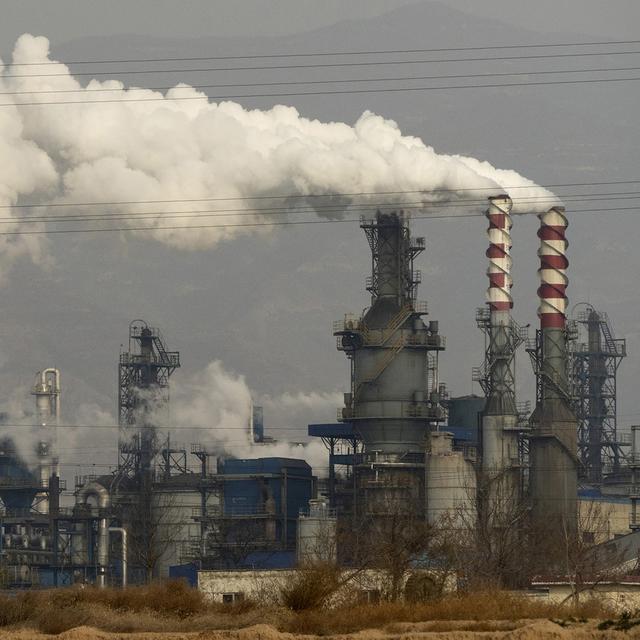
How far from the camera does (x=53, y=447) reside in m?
85.5

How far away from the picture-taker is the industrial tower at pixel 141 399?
82062 millimetres

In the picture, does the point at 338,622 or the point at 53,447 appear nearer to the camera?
the point at 338,622

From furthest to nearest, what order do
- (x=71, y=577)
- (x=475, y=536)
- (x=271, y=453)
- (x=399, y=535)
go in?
(x=271, y=453) → (x=71, y=577) → (x=475, y=536) → (x=399, y=535)

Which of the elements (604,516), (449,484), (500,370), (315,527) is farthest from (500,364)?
(315,527)

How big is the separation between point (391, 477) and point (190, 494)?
51.8 ft

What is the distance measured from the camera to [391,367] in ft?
222

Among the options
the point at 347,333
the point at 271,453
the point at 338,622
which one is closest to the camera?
the point at 338,622

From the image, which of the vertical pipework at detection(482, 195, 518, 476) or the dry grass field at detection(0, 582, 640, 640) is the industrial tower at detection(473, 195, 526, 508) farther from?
the dry grass field at detection(0, 582, 640, 640)

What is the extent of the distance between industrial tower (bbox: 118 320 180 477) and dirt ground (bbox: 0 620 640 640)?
2085 inches

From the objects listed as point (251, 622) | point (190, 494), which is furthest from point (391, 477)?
point (251, 622)

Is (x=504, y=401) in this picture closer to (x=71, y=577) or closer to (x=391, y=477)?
(x=391, y=477)

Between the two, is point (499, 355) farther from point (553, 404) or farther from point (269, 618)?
point (269, 618)

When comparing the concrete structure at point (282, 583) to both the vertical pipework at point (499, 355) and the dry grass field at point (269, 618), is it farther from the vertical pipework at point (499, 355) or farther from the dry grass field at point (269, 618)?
the vertical pipework at point (499, 355)

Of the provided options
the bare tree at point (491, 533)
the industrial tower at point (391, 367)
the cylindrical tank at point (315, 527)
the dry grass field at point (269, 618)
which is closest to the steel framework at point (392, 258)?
the industrial tower at point (391, 367)
